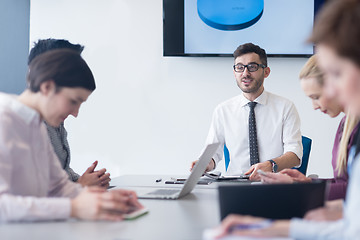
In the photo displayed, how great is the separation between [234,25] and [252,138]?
1.23m

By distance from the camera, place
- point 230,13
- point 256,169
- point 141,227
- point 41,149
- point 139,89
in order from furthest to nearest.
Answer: point 139,89
point 230,13
point 256,169
point 41,149
point 141,227

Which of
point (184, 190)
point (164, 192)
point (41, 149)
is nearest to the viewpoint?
point (41, 149)

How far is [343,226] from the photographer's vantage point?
3.75 ft

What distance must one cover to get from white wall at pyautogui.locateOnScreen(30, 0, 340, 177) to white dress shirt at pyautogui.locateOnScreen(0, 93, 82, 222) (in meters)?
2.46

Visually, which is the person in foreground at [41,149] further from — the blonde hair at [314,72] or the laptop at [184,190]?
the blonde hair at [314,72]

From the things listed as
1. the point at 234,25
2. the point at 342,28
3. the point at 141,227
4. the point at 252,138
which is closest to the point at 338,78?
the point at 342,28

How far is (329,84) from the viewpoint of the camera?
1161 mm

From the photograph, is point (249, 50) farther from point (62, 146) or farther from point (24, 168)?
point (24, 168)

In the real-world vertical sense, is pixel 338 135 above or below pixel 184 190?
above

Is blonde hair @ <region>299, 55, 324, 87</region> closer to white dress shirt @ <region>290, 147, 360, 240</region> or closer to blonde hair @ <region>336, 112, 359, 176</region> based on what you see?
blonde hair @ <region>336, 112, 359, 176</region>

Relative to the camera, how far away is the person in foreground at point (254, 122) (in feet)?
11.1

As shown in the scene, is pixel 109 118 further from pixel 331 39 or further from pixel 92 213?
pixel 331 39

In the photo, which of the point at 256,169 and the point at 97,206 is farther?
the point at 256,169

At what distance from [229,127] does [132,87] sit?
47.4 inches
